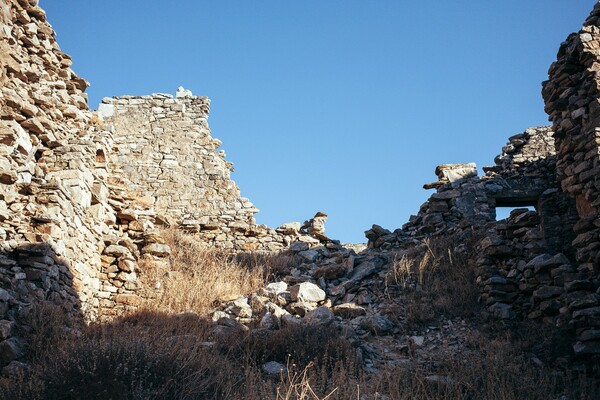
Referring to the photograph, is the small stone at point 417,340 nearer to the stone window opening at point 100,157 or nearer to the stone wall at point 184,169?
the stone wall at point 184,169

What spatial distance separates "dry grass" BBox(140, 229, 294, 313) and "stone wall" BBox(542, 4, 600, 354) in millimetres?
5198

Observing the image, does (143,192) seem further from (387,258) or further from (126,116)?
(387,258)

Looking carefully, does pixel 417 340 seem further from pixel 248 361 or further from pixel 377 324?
pixel 248 361

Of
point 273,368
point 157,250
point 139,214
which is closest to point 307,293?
point 273,368

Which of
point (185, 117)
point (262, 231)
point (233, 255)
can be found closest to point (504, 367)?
point (233, 255)

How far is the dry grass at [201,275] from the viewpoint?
977 cm

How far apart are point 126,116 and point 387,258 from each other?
8.59 m

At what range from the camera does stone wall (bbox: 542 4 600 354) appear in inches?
299

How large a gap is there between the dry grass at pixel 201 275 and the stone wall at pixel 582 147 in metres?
5.20

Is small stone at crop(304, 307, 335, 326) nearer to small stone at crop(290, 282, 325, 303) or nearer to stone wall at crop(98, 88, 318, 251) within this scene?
small stone at crop(290, 282, 325, 303)

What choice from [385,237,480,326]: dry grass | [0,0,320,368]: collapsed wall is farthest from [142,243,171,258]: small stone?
[385,237,480,326]: dry grass

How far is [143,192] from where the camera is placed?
15328 millimetres

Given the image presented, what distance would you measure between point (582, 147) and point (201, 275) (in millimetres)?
6530

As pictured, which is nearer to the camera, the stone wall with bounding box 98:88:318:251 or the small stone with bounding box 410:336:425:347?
the small stone with bounding box 410:336:425:347
